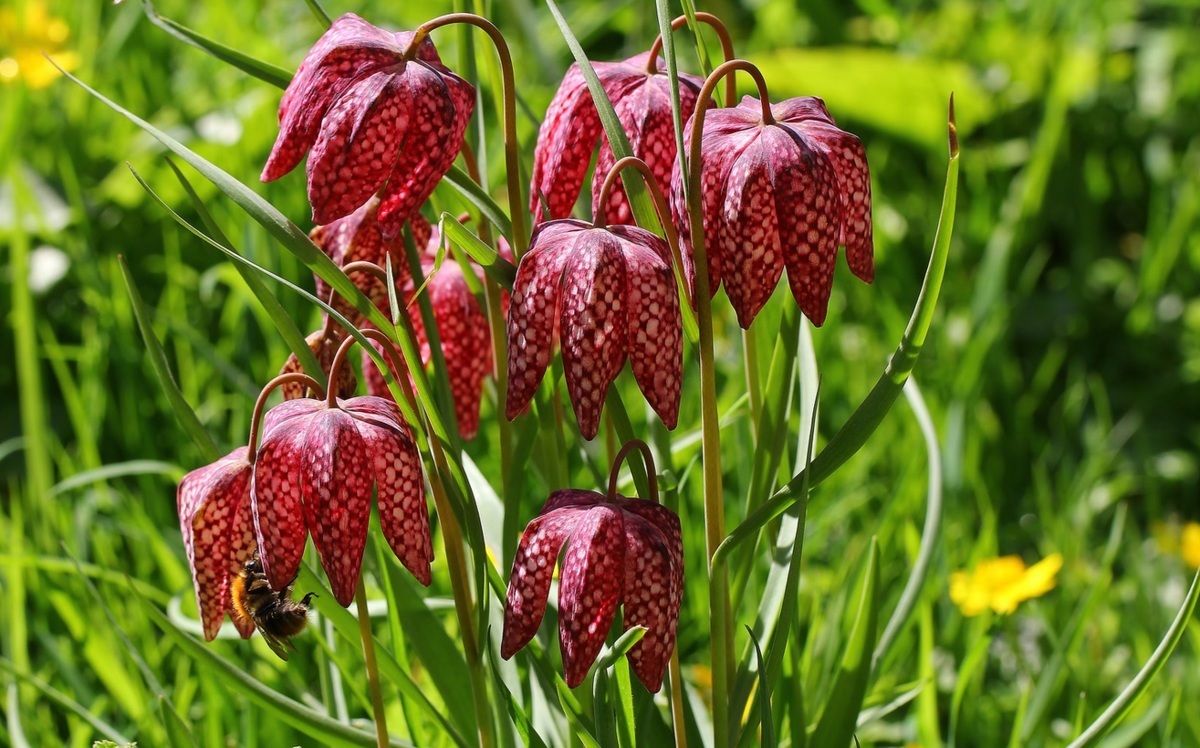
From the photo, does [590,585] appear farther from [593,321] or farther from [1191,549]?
[1191,549]

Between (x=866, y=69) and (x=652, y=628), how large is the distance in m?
2.04

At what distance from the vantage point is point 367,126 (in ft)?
2.42

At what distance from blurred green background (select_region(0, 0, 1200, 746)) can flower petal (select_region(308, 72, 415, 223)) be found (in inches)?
18.9

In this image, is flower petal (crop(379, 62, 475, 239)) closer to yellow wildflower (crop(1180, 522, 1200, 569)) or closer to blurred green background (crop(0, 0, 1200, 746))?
blurred green background (crop(0, 0, 1200, 746))

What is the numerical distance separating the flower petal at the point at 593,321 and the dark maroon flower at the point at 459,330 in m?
0.27

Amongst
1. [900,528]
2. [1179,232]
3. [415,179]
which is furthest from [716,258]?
[1179,232]

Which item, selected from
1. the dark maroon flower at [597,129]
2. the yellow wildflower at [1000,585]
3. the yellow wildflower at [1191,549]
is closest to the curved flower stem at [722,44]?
the dark maroon flower at [597,129]

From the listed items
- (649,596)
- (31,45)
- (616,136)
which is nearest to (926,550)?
(649,596)

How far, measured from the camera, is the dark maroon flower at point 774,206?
2.34ft

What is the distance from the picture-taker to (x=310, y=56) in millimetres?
774

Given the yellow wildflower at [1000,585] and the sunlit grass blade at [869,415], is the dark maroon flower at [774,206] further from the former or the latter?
the yellow wildflower at [1000,585]

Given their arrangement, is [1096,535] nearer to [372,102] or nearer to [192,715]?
[192,715]

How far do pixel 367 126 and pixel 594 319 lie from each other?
19 centimetres

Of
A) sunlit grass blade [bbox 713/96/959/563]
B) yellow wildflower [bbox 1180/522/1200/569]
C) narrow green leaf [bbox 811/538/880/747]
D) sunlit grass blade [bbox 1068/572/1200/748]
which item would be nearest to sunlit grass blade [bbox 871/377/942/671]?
narrow green leaf [bbox 811/538/880/747]
